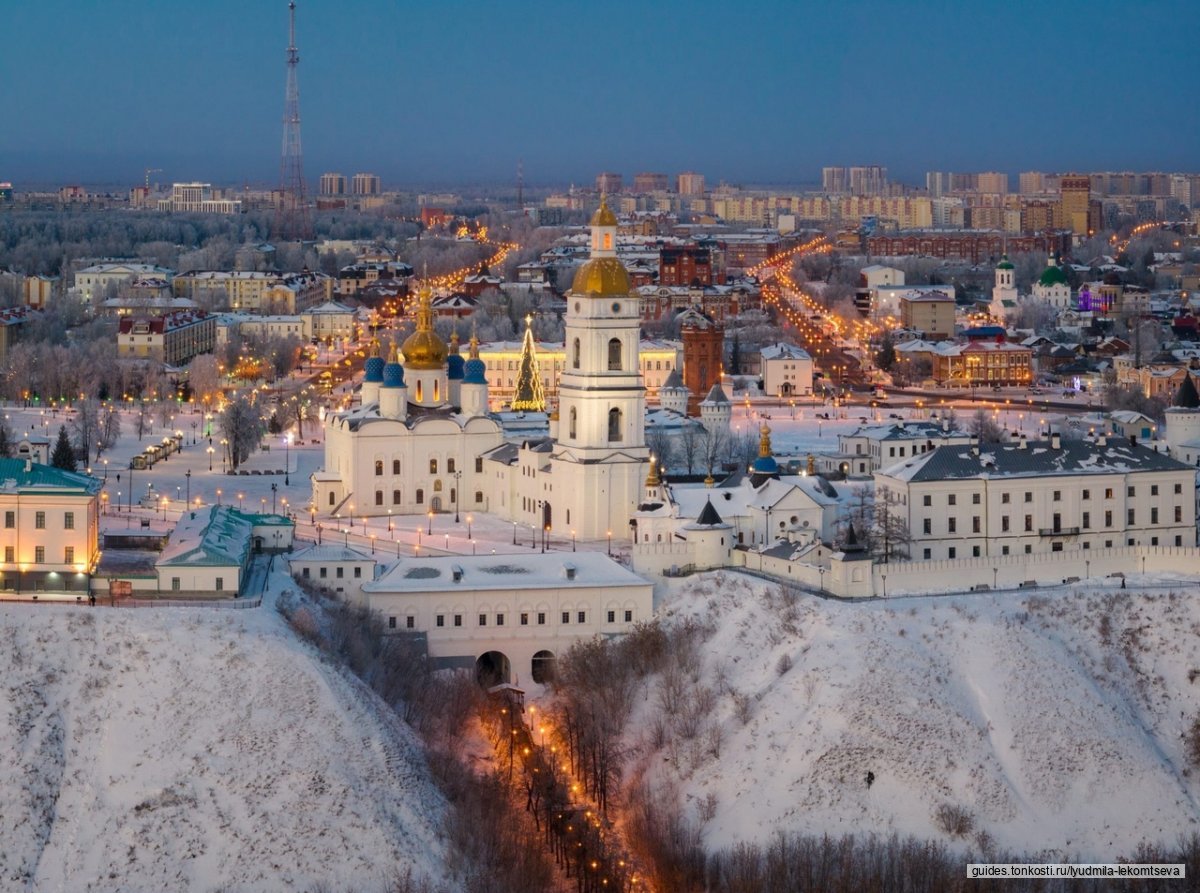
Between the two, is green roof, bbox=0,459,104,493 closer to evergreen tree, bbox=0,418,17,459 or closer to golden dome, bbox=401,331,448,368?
evergreen tree, bbox=0,418,17,459

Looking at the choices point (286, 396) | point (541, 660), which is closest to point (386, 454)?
point (541, 660)

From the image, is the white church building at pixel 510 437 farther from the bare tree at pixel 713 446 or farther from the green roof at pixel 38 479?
the green roof at pixel 38 479

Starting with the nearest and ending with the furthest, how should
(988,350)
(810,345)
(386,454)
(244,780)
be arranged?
(244,780) → (386,454) → (988,350) → (810,345)

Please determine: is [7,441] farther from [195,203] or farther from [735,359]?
[195,203]

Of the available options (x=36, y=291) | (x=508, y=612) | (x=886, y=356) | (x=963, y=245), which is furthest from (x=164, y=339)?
(x=963, y=245)

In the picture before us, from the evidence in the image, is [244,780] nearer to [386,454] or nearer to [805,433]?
[386,454]

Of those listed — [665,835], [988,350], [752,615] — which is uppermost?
[988,350]
